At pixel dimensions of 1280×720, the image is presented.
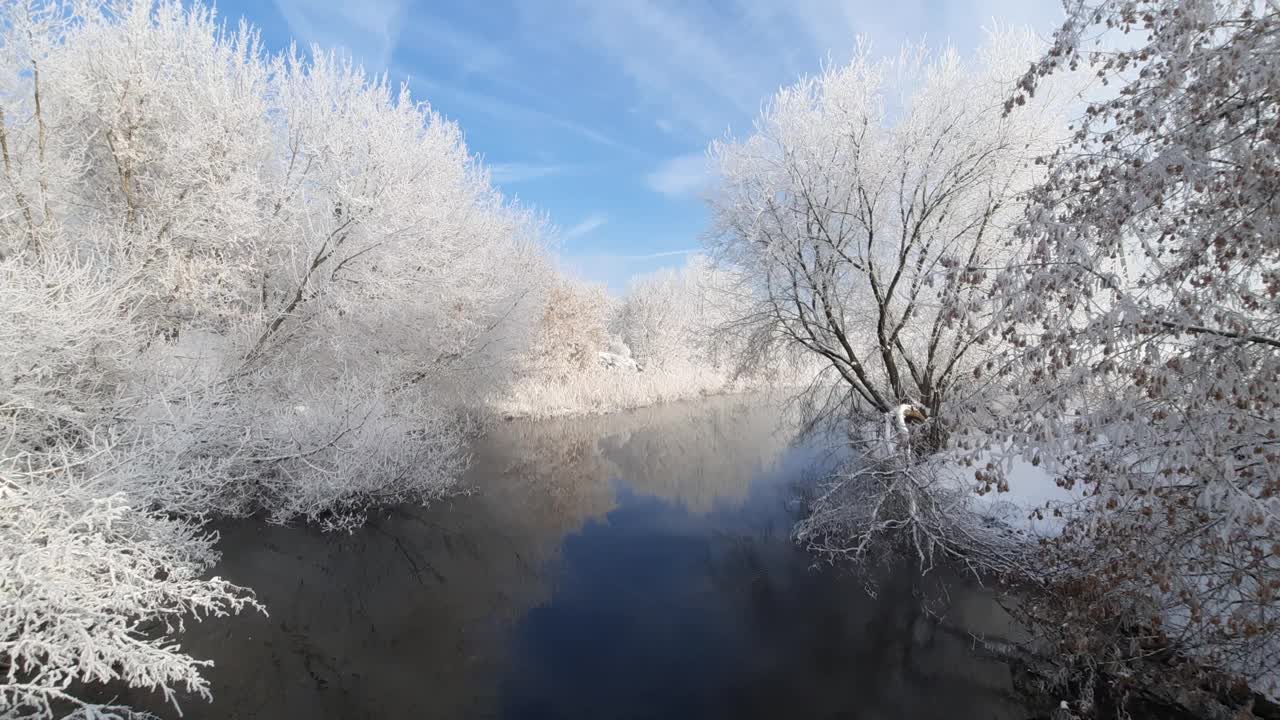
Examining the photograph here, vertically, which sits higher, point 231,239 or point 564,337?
point 564,337

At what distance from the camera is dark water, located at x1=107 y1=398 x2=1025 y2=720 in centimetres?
525

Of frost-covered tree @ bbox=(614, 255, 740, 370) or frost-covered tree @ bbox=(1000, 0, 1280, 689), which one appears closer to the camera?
frost-covered tree @ bbox=(1000, 0, 1280, 689)

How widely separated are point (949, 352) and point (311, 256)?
1228 centimetres

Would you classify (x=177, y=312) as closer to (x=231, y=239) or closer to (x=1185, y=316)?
(x=231, y=239)

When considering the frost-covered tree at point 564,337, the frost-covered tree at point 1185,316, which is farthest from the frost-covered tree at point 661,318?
the frost-covered tree at point 1185,316

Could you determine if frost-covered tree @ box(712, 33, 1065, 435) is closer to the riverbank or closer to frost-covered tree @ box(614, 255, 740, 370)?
the riverbank

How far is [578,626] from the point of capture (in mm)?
6727

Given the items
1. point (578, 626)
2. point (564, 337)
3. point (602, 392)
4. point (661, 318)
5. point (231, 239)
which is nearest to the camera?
point (578, 626)

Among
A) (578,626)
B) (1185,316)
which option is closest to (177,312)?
(578,626)

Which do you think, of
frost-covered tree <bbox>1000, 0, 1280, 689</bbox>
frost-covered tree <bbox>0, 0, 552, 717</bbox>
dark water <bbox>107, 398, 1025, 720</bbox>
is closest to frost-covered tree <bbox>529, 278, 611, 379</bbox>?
frost-covered tree <bbox>0, 0, 552, 717</bbox>

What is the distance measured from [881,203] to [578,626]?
8842 mm

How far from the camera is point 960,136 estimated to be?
9.64 meters

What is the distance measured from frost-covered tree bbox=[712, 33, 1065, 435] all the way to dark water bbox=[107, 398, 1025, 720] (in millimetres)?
3980

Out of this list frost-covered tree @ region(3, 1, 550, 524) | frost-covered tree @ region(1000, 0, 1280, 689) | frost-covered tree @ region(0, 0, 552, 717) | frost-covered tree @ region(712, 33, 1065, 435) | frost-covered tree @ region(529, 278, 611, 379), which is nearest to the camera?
frost-covered tree @ region(1000, 0, 1280, 689)
